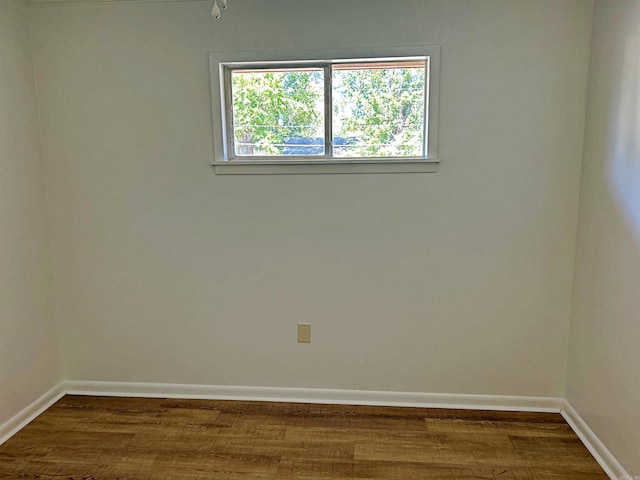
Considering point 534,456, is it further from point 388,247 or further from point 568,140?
point 568,140

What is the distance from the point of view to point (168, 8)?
2.31 meters

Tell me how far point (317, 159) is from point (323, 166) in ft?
0.18

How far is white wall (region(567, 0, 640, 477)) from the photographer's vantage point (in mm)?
1807

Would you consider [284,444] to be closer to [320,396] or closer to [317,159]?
[320,396]

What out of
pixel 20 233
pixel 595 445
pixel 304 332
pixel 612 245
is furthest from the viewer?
pixel 304 332

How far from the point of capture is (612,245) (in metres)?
1.96

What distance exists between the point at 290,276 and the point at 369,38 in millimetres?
1385

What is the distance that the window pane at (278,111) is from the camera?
7.89ft

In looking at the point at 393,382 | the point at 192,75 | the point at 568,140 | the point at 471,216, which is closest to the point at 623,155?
the point at 568,140

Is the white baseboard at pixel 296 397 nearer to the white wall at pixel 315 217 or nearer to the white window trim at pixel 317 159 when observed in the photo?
the white wall at pixel 315 217

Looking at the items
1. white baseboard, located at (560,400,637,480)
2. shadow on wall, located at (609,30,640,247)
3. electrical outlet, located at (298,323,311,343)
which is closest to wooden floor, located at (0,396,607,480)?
white baseboard, located at (560,400,637,480)

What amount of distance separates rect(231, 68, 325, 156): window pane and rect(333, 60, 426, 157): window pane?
117 millimetres

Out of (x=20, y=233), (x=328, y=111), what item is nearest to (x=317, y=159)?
(x=328, y=111)

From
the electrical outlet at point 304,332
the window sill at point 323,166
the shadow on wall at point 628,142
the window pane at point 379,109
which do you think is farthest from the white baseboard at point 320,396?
the window pane at point 379,109
